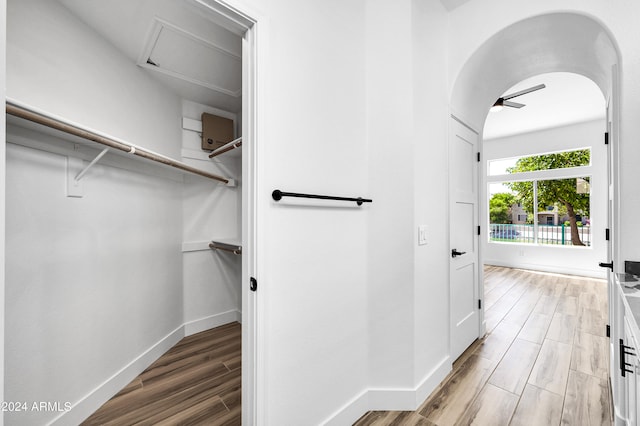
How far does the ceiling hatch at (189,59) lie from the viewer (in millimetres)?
1761

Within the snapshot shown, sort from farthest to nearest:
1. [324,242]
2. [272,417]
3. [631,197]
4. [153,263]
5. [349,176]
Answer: [153,263] → [349,176] → [324,242] → [631,197] → [272,417]

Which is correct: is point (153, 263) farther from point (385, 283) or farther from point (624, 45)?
point (624, 45)

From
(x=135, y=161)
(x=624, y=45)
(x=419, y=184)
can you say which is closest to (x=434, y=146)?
(x=419, y=184)

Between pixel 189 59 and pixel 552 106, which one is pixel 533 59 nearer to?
pixel 189 59

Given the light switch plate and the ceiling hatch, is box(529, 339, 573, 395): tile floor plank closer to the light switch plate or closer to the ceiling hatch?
the light switch plate

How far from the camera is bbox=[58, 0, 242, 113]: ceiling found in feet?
5.03

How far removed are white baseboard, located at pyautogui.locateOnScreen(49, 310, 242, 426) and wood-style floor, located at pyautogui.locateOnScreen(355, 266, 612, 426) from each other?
158 cm

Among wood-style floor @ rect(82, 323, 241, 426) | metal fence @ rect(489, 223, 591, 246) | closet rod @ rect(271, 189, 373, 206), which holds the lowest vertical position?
wood-style floor @ rect(82, 323, 241, 426)

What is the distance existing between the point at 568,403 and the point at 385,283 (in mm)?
1366

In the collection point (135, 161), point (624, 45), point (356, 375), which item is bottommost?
point (356, 375)

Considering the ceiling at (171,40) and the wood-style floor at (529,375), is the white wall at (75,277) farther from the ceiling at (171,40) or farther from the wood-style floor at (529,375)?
the wood-style floor at (529,375)

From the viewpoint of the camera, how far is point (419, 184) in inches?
68.4

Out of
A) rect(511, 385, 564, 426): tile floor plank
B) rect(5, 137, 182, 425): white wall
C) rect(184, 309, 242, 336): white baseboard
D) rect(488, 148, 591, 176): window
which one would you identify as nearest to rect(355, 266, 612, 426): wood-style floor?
rect(511, 385, 564, 426): tile floor plank

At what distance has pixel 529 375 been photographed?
198cm
